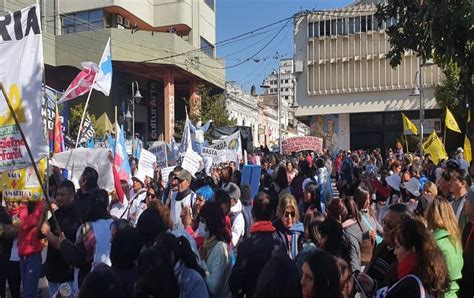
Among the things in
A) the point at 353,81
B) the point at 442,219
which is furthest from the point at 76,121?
the point at 442,219

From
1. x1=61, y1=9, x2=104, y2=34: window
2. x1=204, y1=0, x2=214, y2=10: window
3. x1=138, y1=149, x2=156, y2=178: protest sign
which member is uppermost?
x1=204, y1=0, x2=214, y2=10: window

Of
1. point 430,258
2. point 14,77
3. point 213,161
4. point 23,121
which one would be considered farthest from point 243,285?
point 213,161

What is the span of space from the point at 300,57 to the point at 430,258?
125ft

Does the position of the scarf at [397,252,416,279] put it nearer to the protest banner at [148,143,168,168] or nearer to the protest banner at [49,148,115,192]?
the protest banner at [49,148,115,192]

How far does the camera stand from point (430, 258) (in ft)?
10.3

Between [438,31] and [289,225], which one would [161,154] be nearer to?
[289,225]

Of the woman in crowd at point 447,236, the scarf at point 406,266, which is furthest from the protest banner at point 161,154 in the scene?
the scarf at point 406,266

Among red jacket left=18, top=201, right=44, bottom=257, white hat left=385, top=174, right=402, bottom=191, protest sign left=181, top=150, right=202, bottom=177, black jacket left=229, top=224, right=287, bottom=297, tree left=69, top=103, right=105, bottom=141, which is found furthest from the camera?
tree left=69, top=103, right=105, bottom=141

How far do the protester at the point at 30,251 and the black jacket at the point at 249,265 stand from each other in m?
2.62

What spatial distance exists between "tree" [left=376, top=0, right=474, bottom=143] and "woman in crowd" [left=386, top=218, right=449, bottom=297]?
7.95ft

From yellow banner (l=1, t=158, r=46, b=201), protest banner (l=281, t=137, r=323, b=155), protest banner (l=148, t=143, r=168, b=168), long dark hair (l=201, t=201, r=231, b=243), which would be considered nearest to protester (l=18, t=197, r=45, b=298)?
yellow banner (l=1, t=158, r=46, b=201)

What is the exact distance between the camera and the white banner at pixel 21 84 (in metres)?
4.92

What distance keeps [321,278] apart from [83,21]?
35.1 metres

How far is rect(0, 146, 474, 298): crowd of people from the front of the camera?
2855 mm
